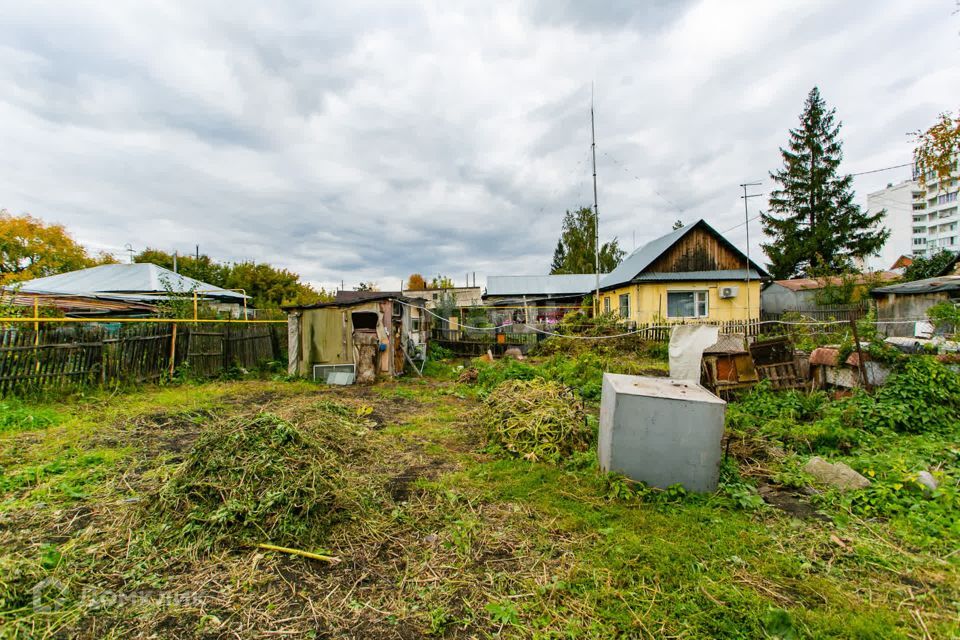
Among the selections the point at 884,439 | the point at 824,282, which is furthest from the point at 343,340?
the point at 824,282

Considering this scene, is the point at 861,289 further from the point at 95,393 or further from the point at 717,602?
the point at 95,393

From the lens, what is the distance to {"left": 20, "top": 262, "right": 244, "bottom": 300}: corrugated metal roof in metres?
17.1

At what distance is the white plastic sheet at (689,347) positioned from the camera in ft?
21.2

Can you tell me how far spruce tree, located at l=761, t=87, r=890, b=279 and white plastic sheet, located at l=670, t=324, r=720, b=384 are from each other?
1129 inches

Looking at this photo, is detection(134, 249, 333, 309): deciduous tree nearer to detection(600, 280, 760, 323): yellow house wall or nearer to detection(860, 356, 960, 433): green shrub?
detection(600, 280, 760, 323): yellow house wall

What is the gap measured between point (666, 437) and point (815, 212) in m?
35.1

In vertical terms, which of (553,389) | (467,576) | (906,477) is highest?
(553,389)

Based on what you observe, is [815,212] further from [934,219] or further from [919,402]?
[934,219]

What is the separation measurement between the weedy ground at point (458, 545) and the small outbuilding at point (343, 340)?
17.7ft

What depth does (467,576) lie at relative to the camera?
2459 millimetres

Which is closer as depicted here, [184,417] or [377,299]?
[184,417]

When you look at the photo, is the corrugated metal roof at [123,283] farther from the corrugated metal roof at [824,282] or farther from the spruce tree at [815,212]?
the spruce tree at [815,212]

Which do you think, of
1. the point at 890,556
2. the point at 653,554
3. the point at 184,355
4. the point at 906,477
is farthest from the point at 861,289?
the point at 184,355

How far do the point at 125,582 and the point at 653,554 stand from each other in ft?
11.1
